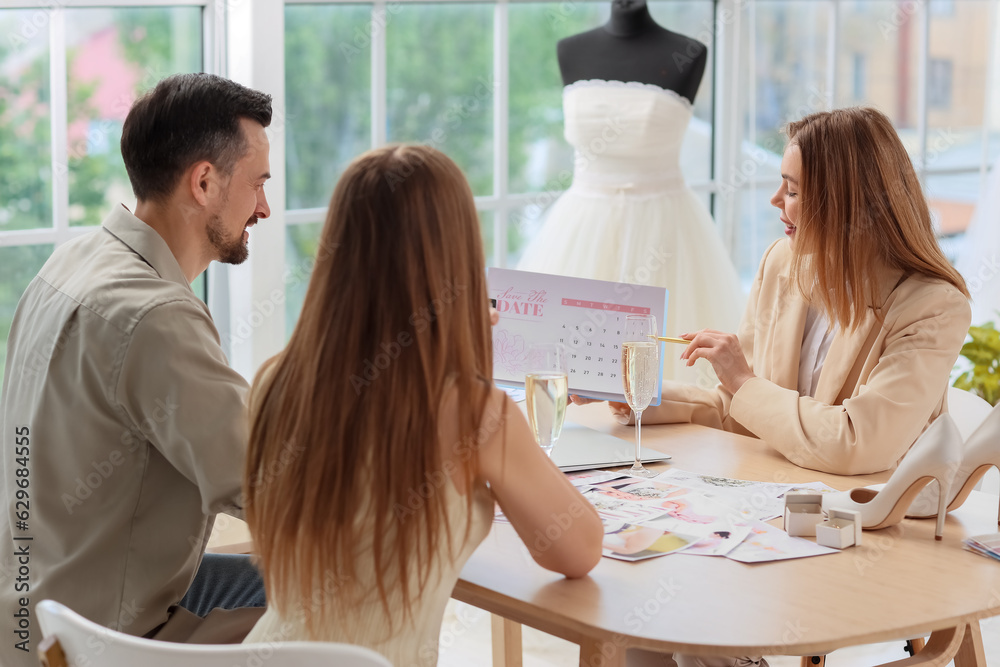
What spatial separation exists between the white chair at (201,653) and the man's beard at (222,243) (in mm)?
725

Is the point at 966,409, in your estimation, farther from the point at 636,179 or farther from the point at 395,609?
the point at 636,179

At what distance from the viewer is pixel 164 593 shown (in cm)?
135

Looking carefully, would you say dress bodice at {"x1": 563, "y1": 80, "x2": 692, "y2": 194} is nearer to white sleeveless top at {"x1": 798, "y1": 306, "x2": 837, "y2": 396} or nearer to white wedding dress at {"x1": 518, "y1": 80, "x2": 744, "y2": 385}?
white wedding dress at {"x1": 518, "y1": 80, "x2": 744, "y2": 385}

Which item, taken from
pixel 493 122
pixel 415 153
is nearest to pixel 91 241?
pixel 415 153

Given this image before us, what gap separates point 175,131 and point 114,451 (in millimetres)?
493

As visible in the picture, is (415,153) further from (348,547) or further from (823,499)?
(823,499)

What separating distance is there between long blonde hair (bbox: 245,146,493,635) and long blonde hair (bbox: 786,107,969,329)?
945 millimetres

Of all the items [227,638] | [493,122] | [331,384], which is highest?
[493,122]

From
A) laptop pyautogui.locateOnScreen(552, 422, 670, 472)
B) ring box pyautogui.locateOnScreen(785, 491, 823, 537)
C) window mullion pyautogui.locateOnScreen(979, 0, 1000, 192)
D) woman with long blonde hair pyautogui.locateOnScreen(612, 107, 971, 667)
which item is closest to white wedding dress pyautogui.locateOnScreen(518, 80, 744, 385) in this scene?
woman with long blonde hair pyautogui.locateOnScreen(612, 107, 971, 667)

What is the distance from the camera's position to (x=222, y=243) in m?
1.54

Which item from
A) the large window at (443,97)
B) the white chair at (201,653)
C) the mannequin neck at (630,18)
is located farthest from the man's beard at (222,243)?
the mannequin neck at (630,18)

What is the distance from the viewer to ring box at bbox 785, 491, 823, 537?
4.23 feet

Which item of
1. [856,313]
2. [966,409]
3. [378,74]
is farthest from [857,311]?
[378,74]

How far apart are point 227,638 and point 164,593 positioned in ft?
0.36
